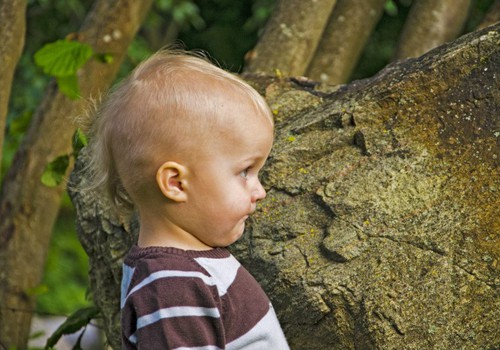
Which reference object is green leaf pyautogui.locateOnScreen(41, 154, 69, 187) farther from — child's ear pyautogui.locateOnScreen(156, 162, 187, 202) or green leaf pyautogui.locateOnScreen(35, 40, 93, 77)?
child's ear pyautogui.locateOnScreen(156, 162, 187, 202)

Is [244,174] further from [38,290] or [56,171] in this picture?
[38,290]

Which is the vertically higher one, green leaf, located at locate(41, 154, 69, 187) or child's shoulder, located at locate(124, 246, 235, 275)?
child's shoulder, located at locate(124, 246, 235, 275)

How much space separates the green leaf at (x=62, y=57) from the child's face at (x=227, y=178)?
5.52 feet

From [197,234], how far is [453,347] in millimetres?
758

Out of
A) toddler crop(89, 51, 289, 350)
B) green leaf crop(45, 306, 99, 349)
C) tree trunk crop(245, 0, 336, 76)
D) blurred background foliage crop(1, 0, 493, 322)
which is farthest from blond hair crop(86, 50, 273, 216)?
blurred background foliage crop(1, 0, 493, 322)

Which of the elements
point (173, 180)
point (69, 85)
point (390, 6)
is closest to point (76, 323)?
point (69, 85)

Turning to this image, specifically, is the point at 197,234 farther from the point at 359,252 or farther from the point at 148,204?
the point at 359,252

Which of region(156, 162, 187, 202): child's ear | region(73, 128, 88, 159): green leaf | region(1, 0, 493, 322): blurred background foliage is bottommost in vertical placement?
region(1, 0, 493, 322): blurred background foliage

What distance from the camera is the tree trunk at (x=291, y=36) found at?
4.07 m

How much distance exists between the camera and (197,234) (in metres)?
2.23

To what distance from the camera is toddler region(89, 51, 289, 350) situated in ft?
6.88

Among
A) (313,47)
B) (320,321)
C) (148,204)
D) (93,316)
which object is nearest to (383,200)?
(320,321)

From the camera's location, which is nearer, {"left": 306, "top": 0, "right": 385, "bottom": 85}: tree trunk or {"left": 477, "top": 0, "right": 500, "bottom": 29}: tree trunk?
{"left": 477, "top": 0, "right": 500, "bottom": 29}: tree trunk

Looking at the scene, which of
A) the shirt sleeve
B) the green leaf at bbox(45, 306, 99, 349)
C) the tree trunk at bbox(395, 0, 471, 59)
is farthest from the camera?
the tree trunk at bbox(395, 0, 471, 59)
